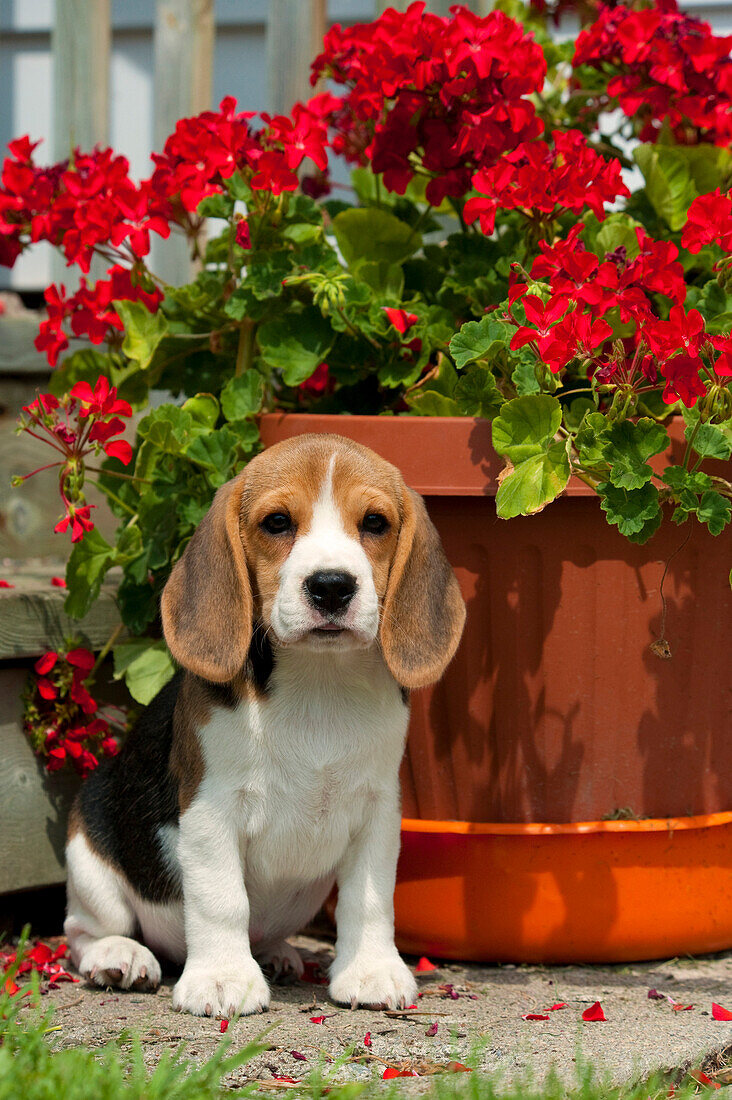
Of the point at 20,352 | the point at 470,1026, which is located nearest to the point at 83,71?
the point at 20,352

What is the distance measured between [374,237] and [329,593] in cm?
137

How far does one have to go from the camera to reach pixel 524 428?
2.68 meters

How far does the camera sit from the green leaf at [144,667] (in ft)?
10.8

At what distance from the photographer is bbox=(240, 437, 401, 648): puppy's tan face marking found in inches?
96.6

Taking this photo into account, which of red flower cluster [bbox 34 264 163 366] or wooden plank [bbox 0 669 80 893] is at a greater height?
red flower cluster [bbox 34 264 163 366]

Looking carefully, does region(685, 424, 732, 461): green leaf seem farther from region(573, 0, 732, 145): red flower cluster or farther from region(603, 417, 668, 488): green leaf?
region(573, 0, 732, 145): red flower cluster

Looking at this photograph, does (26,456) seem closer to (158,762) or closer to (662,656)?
(158,762)

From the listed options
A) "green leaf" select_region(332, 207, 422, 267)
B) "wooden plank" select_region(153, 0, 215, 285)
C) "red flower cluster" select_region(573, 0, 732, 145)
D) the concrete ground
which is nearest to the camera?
the concrete ground

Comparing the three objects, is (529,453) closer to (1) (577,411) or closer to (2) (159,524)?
(1) (577,411)

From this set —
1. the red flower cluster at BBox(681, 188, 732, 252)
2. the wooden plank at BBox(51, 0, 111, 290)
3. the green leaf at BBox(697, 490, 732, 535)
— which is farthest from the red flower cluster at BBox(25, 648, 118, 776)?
the wooden plank at BBox(51, 0, 111, 290)

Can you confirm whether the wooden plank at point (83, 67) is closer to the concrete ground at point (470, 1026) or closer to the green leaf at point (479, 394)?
the green leaf at point (479, 394)

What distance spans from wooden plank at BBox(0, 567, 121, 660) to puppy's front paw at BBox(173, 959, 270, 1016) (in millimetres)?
1124

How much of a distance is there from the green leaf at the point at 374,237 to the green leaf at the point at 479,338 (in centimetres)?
70

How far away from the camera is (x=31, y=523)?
15.3ft
